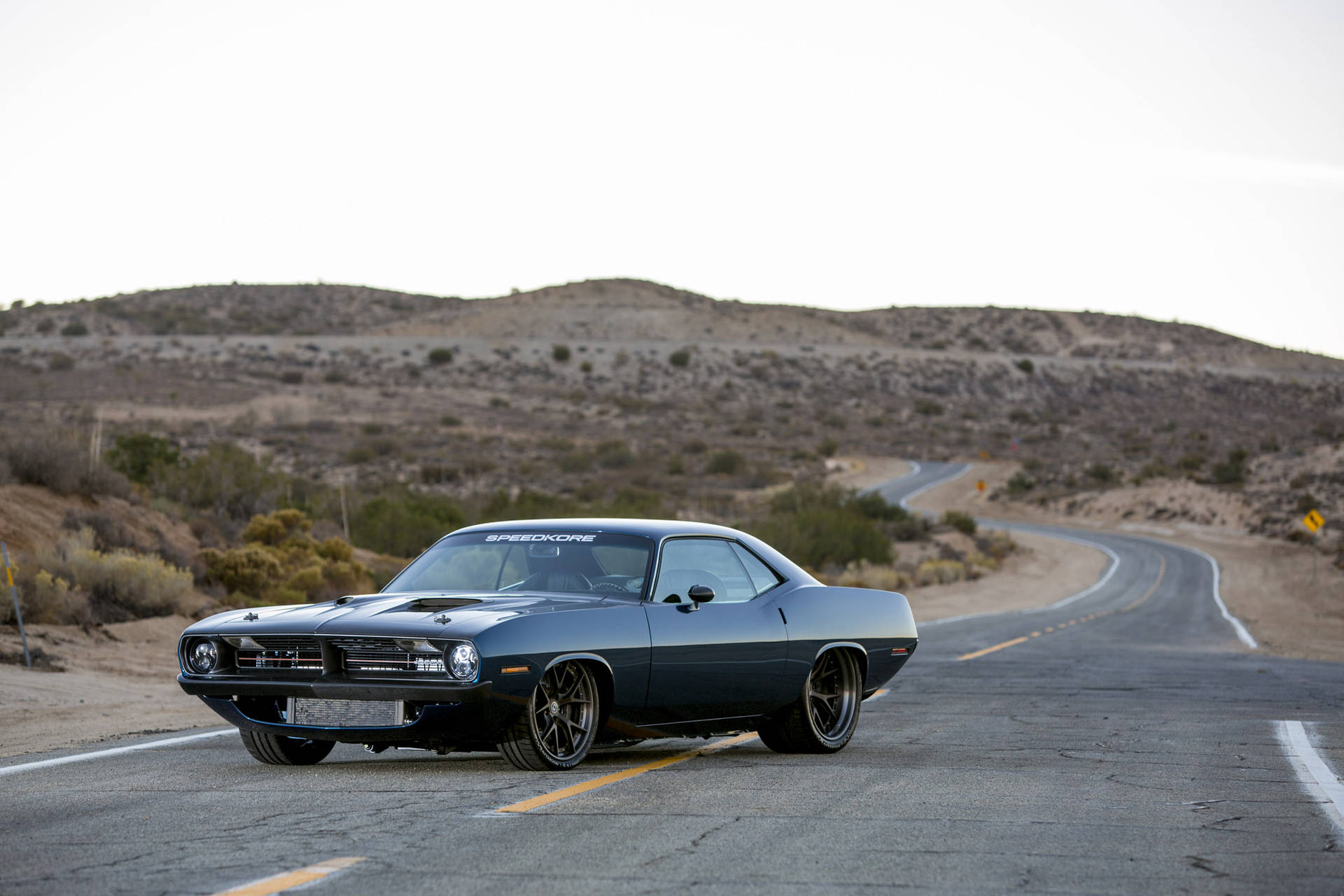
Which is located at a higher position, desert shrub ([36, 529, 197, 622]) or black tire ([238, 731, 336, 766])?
desert shrub ([36, 529, 197, 622])

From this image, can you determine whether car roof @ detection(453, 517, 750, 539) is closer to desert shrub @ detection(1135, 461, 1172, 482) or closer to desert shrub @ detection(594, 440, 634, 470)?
desert shrub @ detection(594, 440, 634, 470)

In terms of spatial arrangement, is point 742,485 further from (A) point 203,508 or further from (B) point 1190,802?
(B) point 1190,802

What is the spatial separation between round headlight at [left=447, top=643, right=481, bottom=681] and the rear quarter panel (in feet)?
8.11

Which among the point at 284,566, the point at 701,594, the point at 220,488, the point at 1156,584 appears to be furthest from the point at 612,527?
the point at 1156,584

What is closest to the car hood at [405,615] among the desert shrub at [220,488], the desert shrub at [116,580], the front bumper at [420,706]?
the front bumper at [420,706]

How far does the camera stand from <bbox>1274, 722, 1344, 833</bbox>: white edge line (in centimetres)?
780

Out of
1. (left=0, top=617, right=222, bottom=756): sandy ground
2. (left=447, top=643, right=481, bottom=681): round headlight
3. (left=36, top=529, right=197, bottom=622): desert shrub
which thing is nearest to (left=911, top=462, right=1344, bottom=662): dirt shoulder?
(left=36, top=529, right=197, bottom=622): desert shrub

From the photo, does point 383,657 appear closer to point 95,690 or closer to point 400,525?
point 95,690

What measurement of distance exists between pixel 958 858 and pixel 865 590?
4325 mm

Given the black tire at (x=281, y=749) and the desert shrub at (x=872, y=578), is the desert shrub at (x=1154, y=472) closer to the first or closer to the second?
the desert shrub at (x=872, y=578)

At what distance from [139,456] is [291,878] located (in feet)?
97.6

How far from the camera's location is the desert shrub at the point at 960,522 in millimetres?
62250

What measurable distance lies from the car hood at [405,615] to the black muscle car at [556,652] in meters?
0.02

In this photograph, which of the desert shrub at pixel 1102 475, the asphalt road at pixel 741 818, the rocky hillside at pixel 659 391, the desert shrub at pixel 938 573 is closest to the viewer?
the asphalt road at pixel 741 818
